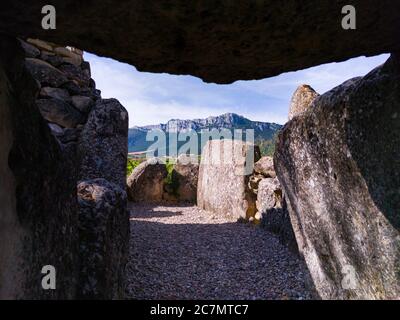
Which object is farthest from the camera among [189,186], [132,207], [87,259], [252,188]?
[189,186]

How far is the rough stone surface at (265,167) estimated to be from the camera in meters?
8.98

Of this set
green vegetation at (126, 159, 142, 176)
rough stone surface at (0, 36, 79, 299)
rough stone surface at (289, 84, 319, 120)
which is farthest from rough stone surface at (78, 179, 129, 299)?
green vegetation at (126, 159, 142, 176)

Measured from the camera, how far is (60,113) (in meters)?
7.50

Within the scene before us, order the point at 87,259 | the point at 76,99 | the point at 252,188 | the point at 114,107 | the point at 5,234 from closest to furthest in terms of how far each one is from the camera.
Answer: the point at 5,234
the point at 87,259
the point at 114,107
the point at 76,99
the point at 252,188

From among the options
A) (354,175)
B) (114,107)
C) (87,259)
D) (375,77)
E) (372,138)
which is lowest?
(87,259)

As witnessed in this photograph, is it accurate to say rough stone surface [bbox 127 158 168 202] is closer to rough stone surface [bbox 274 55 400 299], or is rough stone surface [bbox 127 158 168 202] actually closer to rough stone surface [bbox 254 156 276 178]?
rough stone surface [bbox 254 156 276 178]

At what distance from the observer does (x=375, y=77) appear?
2.90m

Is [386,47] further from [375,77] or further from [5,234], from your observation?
[5,234]

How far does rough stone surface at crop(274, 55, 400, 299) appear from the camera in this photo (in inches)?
108

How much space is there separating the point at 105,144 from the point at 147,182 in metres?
6.17

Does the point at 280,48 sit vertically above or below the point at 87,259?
above

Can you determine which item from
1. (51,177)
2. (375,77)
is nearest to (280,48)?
(375,77)

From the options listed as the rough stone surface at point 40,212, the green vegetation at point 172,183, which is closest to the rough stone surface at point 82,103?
the rough stone surface at point 40,212

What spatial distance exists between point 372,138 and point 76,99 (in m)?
6.72
